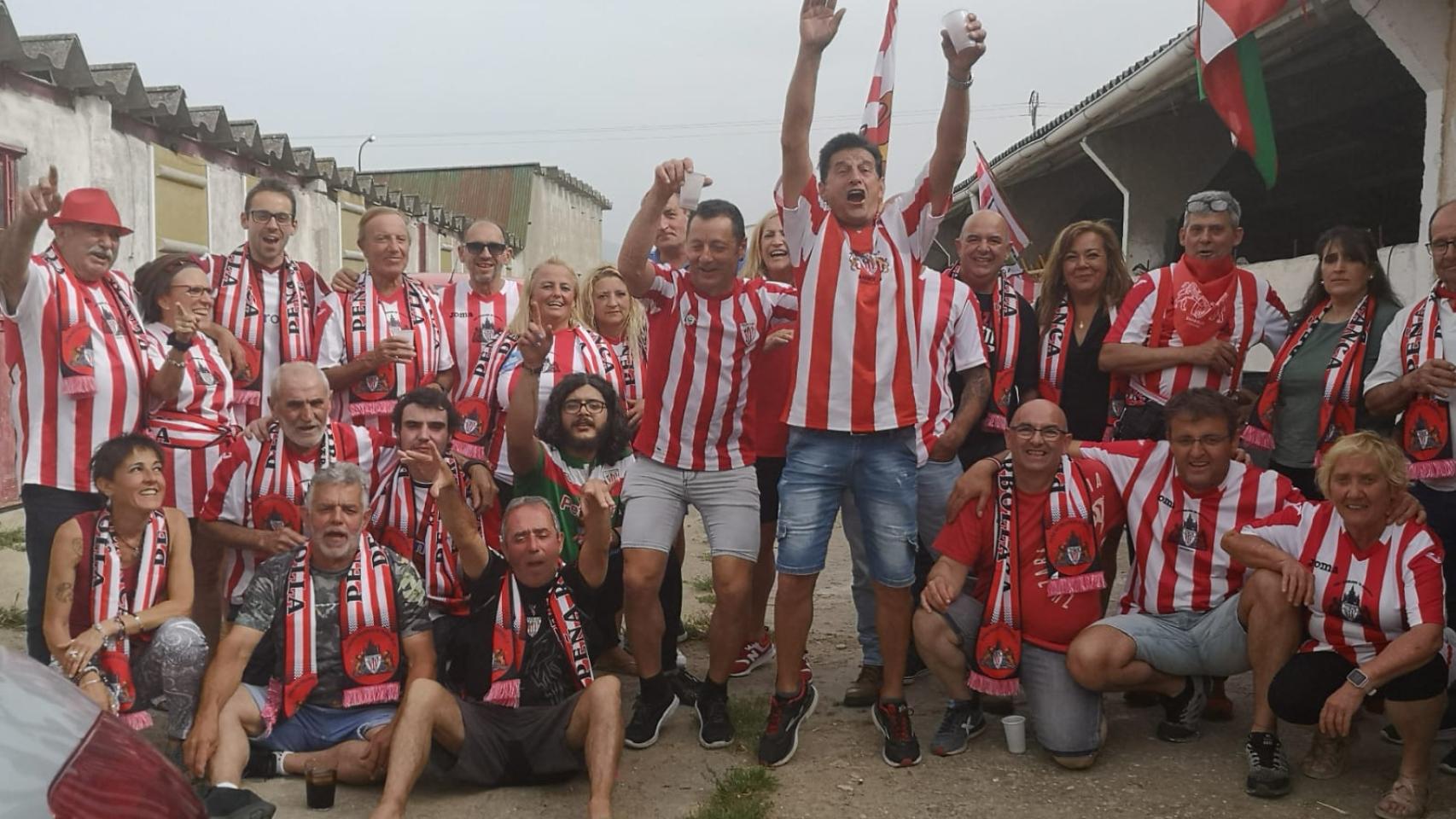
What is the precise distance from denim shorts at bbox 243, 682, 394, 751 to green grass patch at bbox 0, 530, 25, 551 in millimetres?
5094

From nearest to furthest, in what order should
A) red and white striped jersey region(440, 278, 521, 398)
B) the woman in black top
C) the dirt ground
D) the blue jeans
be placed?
the dirt ground
the blue jeans
the woman in black top
red and white striped jersey region(440, 278, 521, 398)

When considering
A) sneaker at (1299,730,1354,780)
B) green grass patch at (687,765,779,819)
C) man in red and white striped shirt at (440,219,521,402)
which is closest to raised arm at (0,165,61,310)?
man in red and white striped shirt at (440,219,521,402)

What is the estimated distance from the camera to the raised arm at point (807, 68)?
3889 millimetres

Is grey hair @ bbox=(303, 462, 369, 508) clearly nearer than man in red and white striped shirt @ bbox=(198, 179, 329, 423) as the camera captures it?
Yes

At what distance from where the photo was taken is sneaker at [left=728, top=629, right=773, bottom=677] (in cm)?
516

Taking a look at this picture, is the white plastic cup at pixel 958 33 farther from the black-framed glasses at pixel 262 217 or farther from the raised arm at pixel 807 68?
the black-framed glasses at pixel 262 217

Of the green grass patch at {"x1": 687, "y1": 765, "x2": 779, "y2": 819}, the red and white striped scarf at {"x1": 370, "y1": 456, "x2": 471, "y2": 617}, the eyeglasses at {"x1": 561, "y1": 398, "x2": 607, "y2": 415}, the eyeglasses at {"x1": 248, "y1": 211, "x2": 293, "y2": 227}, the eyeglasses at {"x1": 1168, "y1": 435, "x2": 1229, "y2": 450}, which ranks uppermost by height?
the eyeglasses at {"x1": 248, "y1": 211, "x2": 293, "y2": 227}

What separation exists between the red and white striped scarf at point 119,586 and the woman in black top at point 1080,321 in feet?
11.6

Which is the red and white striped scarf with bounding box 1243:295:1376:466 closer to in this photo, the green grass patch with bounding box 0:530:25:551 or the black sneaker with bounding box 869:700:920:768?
the black sneaker with bounding box 869:700:920:768

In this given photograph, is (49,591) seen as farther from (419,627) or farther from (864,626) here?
(864,626)

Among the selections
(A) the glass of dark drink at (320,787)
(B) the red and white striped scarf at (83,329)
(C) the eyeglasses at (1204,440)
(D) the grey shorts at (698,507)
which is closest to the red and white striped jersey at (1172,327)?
(C) the eyeglasses at (1204,440)

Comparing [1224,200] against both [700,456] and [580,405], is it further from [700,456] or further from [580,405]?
[580,405]

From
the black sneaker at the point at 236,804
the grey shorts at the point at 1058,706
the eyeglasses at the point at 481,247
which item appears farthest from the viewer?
the eyeglasses at the point at 481,247

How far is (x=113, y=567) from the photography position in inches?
158
